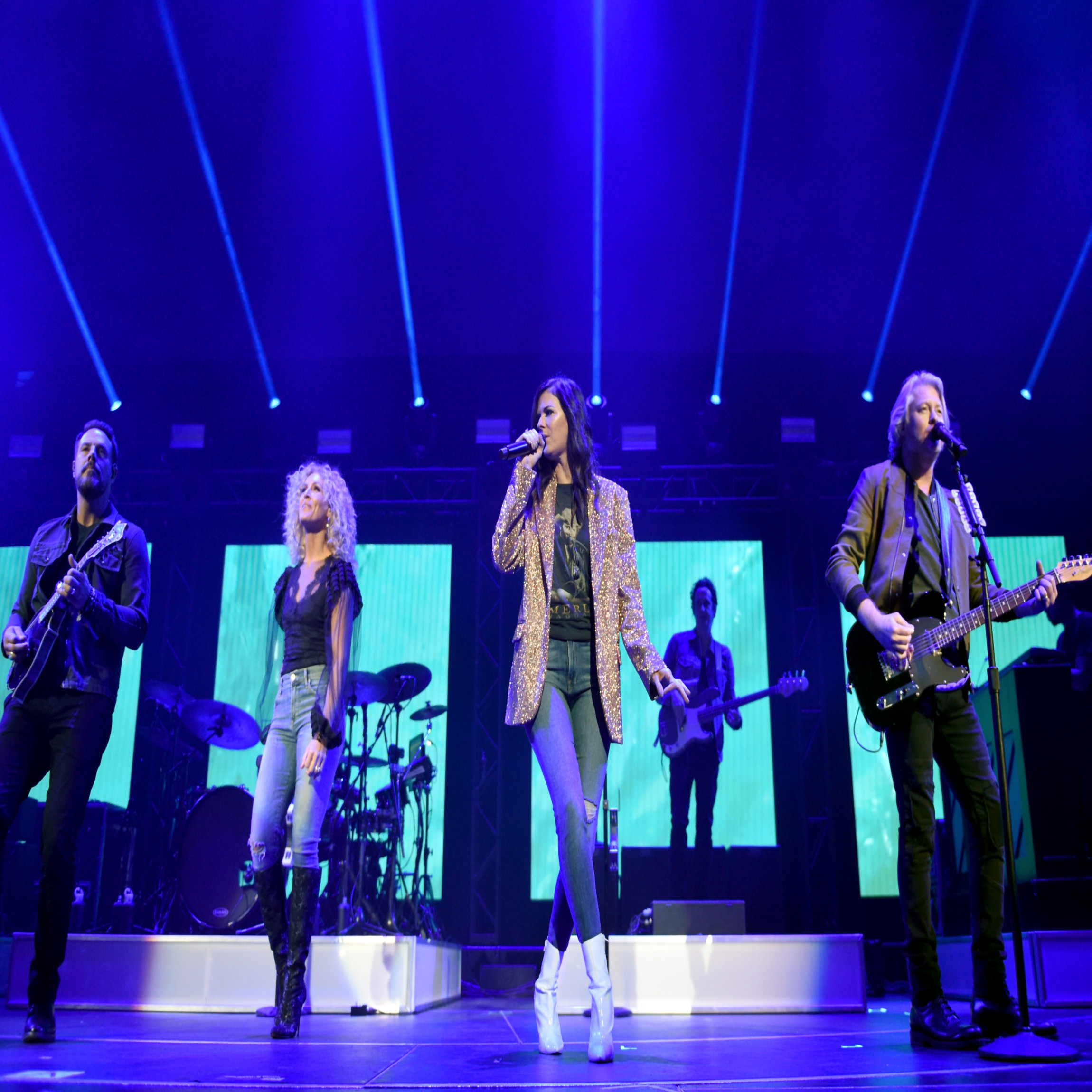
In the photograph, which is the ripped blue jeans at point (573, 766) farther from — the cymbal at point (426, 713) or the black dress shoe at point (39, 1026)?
the cymbal at point (426, 713)

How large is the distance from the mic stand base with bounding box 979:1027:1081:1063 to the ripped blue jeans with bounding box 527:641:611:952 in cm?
87

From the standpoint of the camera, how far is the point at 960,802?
2.50 meters

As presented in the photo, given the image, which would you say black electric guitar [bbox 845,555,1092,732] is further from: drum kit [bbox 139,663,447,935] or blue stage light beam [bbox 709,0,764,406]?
blue stage light beam [bbox 709,0,764,406]

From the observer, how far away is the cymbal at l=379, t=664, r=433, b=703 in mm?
5723

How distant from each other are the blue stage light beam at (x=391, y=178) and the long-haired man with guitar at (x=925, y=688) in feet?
13.5

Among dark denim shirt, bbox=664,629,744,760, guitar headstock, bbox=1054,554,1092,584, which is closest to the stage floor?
guitar headstock, bbox=1054,554,1092,584

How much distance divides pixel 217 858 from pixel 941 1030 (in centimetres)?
425

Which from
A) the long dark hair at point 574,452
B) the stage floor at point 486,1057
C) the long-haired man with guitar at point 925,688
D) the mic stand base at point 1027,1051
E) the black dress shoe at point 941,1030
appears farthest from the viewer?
the long dark hair at point 574,452

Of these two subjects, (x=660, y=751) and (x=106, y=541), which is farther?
(x=660, y=751)

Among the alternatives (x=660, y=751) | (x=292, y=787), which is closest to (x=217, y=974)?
(x=292, y=787)

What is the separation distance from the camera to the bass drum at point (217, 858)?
5426mm

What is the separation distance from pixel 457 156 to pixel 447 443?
2629 mm

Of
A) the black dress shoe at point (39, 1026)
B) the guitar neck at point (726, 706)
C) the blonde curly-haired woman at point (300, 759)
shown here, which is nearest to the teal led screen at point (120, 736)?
the guitar neck at point (726, 706)

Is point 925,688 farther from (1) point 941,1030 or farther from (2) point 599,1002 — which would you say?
(2) point 599,1002
